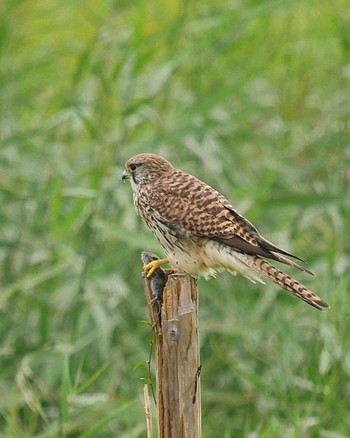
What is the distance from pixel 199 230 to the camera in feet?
14.8

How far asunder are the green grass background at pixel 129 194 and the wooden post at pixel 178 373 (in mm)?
2054

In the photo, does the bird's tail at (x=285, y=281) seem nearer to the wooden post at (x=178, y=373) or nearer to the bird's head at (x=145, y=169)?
the wooden post at (x=178, y=373)

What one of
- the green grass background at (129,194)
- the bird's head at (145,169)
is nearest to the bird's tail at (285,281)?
the bird's head at (145,169)

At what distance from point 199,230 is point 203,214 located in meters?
0.07

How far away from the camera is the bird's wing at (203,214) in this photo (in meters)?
4.36

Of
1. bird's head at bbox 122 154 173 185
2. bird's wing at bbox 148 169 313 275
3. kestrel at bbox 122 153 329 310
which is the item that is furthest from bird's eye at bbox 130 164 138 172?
bird's wing at bbox 148 169 313 275

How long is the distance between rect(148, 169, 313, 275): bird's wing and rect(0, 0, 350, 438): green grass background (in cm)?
89

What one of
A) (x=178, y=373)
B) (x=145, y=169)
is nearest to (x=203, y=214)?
(x=145, y=169)

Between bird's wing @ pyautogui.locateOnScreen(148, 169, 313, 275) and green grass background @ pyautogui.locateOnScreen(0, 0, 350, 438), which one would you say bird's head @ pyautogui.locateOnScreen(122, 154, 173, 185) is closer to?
bird's wing @ pyautogui.locateOnScreen(148, 169, 313, 275)

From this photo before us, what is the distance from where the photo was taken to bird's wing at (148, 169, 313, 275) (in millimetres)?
4363

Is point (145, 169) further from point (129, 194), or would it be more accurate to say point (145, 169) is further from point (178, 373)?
point (178, 373)

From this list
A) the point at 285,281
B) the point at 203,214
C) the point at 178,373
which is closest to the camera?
the point at 178,373

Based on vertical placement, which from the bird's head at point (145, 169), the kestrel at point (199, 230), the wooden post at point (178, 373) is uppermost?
the bird's head at point (145, 169)

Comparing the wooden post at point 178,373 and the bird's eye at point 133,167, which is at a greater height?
the bird's eye at point 133,167
